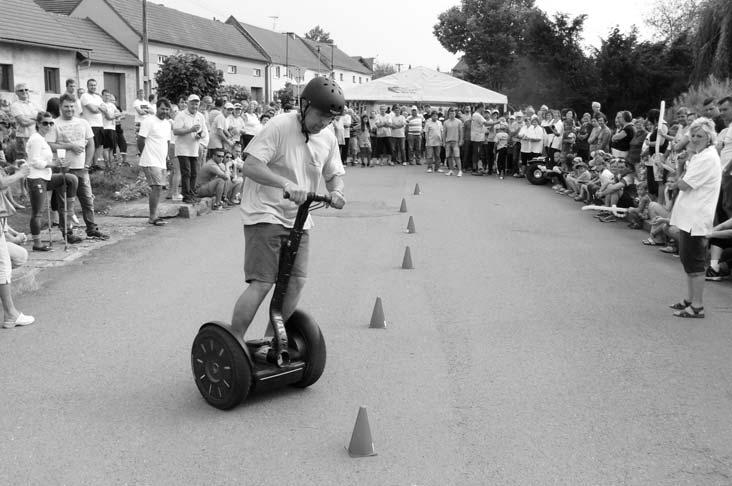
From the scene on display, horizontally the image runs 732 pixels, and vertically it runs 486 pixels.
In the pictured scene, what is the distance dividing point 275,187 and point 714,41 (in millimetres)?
22237

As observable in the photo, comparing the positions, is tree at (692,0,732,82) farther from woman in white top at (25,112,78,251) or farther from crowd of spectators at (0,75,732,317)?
woman in white top at (25,112,78,251)

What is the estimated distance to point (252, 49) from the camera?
74.4 m

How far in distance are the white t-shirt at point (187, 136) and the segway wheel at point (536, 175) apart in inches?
385

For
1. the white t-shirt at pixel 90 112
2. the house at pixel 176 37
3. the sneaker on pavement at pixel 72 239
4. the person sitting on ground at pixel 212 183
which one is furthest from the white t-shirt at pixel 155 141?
the house at pixel 176 37

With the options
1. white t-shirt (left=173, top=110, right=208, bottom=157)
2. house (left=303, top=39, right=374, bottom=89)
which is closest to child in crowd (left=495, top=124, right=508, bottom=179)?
white t-shirt (left=173, top=110, right=208, bottom=157)

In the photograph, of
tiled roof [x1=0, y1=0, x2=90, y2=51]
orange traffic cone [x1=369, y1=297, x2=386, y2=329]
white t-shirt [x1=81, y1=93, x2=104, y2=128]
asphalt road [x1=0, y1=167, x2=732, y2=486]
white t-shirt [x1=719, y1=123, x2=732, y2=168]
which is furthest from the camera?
tiled roof [x1=0, y1=0, x2=90, y2=51]

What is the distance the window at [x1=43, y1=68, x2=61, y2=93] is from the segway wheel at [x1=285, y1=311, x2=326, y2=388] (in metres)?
33.1

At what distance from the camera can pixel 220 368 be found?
4.93m

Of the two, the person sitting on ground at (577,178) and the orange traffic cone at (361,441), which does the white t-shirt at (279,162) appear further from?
the person sitting on ground at (577,178)

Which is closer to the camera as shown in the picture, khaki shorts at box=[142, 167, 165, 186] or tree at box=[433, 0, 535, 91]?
khaki shorts at box=[142, 167, 165, 186]

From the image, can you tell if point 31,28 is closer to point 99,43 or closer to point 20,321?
point 99,43

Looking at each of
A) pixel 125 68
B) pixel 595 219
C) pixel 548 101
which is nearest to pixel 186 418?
pixel 595 219

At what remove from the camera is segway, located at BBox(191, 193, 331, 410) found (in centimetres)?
485

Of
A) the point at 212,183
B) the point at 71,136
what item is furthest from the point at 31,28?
the point at 71,136
